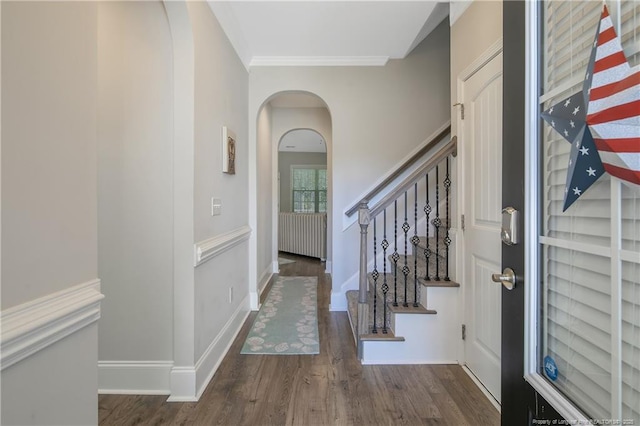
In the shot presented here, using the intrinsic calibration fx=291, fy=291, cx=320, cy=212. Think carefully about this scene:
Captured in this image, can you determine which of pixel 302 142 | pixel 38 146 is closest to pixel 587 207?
pixel 38 146

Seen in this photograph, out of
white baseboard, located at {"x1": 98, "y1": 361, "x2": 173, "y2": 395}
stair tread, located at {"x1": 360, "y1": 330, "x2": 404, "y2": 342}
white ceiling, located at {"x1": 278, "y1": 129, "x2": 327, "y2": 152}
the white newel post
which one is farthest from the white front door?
white ceiling, located at {"x1": 278, "y1": 129, "x2": 327, "y2": 152}

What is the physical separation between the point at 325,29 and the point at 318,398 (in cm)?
288

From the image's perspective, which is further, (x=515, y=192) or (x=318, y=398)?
(x=318, y=398)

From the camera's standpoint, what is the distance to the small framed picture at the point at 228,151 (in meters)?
2.28

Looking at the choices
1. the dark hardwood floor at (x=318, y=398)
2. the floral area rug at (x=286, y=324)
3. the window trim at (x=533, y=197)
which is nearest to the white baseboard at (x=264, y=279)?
the floral area rug at (x=286, y=324)

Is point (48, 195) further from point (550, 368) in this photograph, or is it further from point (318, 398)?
point (318, 398)

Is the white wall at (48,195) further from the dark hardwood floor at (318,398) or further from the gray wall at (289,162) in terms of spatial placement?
the gray wall at (289,162)

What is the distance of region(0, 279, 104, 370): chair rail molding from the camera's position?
0.65 metres

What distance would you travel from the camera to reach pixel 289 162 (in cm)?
909

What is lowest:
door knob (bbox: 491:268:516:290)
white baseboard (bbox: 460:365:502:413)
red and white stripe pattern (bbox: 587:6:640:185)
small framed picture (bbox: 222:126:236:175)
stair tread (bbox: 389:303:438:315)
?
white baseboard (bbox: 460:365:502:413)

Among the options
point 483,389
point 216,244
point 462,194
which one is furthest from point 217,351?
point 462,194

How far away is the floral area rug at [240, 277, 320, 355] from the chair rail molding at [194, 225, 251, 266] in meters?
0.83

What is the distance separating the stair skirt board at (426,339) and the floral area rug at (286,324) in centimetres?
52

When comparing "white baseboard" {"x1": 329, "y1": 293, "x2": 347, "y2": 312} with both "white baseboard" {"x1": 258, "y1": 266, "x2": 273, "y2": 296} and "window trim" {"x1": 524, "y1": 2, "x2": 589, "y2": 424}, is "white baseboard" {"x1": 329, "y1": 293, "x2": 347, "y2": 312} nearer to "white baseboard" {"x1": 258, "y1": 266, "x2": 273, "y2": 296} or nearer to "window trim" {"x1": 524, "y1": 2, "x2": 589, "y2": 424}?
"white baseboard" {"x1": 258, "y1": 266, "x2": 273, "y2": 296}
